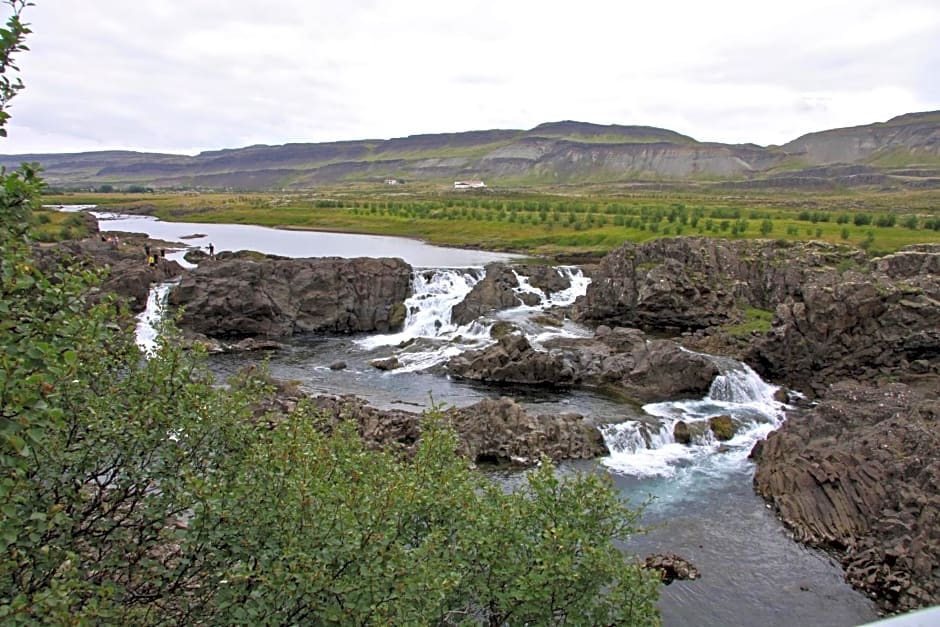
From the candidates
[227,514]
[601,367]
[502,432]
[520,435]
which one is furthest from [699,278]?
[227,514]

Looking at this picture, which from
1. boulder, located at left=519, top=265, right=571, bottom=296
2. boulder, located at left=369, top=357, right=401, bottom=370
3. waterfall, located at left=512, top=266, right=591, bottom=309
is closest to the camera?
boulder, located at left=369, top=357, right=401, bottom=370

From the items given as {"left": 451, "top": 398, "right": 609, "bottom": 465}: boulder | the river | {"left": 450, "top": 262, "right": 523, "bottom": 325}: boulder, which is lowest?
the river

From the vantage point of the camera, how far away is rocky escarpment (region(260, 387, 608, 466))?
110 ft

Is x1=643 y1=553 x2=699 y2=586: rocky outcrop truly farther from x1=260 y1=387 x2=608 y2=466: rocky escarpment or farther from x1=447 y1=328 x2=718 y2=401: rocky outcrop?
x1=447 y1=328 x2=718 y2=401: rocky outcrop

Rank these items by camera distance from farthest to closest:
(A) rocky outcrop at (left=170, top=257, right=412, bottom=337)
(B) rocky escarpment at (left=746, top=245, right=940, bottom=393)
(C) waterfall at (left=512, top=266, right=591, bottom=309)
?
(C) waterfall at (left=512, top=266, right=591, bottom=309) → (A) rocky outcrop at (left=170, top=257, right=412, bottom=337) → (B) rocky escarpment at (left=746, top=245, right=940, bottom=393)

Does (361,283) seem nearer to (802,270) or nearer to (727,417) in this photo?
(727,417)

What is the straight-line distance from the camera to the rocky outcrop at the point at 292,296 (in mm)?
60500

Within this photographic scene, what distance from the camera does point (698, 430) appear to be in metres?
37.0

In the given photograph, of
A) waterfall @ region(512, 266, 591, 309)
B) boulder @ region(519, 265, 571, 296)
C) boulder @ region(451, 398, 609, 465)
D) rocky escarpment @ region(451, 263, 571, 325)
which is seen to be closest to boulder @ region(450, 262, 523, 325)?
rocky escarpment @ region(451, 263, 571, 325)

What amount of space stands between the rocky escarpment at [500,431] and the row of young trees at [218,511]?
65.1 feet

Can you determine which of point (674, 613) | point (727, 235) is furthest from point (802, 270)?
point (674, 613)

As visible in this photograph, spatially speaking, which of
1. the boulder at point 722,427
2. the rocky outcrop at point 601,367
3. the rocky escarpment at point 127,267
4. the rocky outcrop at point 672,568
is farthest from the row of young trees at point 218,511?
the rocky escarpment at point 127,267

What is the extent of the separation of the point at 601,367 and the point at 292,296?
3204 centimetres

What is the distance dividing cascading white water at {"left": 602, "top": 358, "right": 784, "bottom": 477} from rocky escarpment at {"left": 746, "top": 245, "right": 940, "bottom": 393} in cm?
337
